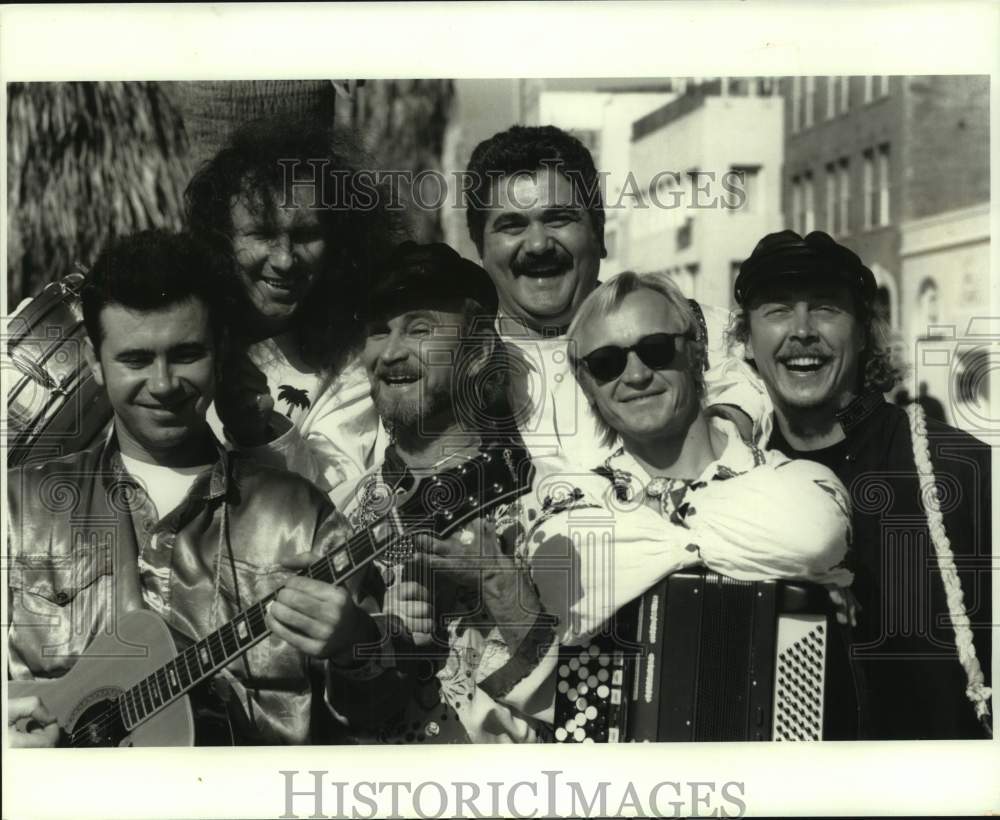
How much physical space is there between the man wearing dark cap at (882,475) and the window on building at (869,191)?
0.46 feet

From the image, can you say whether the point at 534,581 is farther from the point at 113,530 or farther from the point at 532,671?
the point at 113,530

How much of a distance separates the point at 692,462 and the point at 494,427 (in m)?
0.71

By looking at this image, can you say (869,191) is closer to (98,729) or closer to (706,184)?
(706,184)

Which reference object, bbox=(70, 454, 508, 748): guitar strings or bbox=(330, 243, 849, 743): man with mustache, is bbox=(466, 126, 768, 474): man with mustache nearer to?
bbox=(330, 243, 849, 743): man with mustache

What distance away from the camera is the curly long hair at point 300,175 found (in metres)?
4.46

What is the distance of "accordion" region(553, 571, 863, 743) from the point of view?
443 cm

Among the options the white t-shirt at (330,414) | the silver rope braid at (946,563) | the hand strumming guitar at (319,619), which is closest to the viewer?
the hand strumming guitar at (319,619)

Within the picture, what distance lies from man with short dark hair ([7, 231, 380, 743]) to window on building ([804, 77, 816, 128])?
2.13 meters

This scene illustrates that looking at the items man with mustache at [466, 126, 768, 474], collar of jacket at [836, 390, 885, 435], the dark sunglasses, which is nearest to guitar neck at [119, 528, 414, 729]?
man with mustache at [466, 126, 768, 474]

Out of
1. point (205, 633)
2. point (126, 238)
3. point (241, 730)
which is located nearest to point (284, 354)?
point (126, 238)

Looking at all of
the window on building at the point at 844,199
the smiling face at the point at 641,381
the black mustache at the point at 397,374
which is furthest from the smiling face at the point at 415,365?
the window on building at the point at 844,199

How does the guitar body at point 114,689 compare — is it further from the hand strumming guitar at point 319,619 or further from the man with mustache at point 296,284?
the man with mustache at point 296,284

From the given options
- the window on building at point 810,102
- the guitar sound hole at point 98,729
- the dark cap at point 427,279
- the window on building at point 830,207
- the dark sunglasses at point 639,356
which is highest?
the window on building at point 810,102

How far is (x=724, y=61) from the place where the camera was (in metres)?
4.48
